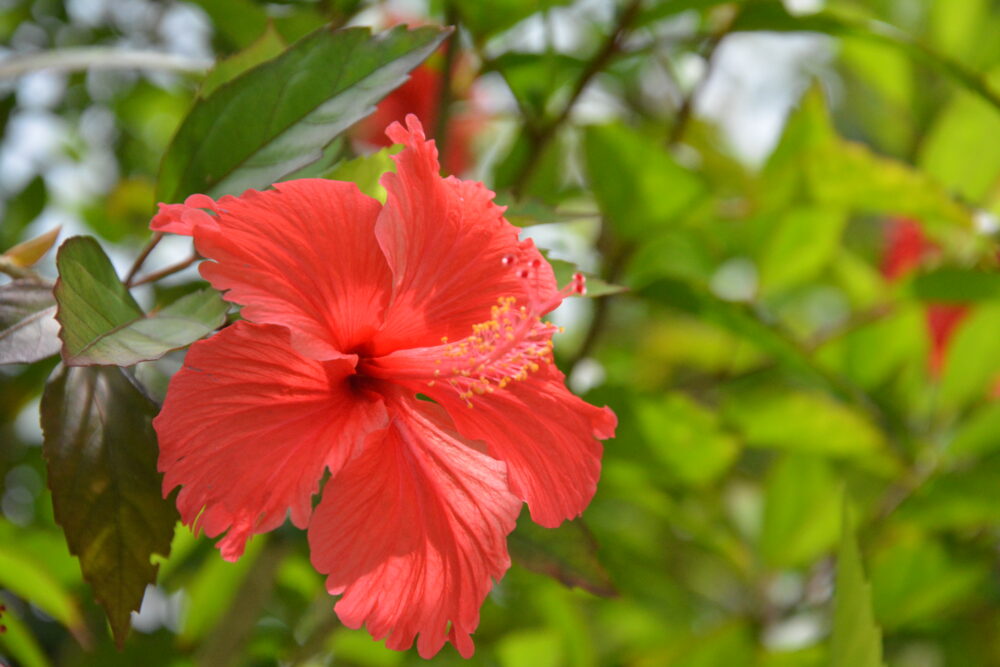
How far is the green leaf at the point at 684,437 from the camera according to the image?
82 centimetres

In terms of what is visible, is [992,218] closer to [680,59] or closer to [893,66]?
[893,66]

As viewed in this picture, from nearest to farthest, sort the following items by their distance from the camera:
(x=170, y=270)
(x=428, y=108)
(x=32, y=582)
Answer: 1. (x=170, y=270)
2. (x=32, y=582)
3. (x=428, y=108)

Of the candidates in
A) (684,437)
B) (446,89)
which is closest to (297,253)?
(446,89)

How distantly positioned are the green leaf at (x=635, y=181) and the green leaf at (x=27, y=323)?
512 mm

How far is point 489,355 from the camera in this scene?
18.3 inches

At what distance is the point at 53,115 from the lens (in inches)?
51.3

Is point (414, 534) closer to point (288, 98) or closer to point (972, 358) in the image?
point (288, 98)

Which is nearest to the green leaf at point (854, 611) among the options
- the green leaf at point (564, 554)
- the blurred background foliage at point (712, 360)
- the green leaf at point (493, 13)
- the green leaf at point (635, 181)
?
the blurred background foliage at point (712, 360)

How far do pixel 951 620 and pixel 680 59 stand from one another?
2.56ft

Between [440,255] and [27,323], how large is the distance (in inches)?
7.6

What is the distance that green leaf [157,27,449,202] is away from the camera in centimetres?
49

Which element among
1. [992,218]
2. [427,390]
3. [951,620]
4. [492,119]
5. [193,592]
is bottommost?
[951,620]

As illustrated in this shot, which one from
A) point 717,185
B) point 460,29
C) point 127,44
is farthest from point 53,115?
point 717,185

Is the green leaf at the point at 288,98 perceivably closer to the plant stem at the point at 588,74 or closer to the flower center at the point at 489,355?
the flower center at the point at 489,355
